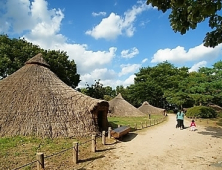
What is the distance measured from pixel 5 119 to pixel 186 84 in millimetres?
28453

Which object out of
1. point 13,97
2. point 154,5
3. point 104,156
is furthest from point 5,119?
point 154,5

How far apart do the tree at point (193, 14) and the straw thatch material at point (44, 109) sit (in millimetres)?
9306

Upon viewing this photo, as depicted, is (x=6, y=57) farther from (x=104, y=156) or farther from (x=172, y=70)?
(x=172, y=70)

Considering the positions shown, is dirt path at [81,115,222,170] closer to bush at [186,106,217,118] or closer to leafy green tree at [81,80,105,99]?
bush at [186,106,217,118]

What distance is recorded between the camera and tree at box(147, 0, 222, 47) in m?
4.89

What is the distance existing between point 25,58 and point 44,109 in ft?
66.7

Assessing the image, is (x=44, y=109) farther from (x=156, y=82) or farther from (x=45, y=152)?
(x=156, y=82)

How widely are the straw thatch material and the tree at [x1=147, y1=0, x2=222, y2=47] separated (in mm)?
9306

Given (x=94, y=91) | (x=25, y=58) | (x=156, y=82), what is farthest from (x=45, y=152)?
(x=156, y=82)

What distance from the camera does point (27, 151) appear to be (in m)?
9.95

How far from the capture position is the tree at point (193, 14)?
16.1 feet

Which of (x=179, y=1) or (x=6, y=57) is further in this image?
(x=6, y=57)

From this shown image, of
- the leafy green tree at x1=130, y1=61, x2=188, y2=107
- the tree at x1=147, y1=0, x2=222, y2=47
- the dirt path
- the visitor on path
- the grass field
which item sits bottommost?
the dirt path

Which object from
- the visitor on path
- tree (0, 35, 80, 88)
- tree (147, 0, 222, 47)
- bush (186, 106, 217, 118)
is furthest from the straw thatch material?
bush (186, 106, 217, 118)
